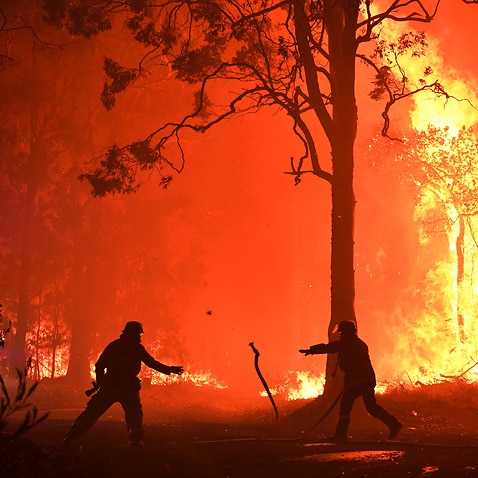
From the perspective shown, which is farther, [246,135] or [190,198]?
[246,135]

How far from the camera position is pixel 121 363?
11.0 meters

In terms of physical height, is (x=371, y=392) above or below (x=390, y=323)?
below

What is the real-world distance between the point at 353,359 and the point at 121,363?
3.47 m

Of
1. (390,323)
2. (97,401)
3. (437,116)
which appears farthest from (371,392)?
(390,323)

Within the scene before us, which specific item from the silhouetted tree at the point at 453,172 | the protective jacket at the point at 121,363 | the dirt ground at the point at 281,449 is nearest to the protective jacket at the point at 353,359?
the dirt ground at the point at 281,449

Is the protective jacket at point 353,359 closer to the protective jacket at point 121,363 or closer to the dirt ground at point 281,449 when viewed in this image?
the dirt ground at point 281,449

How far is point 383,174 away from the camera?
205ft

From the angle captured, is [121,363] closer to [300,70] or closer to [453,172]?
[300,70]

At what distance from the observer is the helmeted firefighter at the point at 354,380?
1145 centimetres

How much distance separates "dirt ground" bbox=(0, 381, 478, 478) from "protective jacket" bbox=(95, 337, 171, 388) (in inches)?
35.5

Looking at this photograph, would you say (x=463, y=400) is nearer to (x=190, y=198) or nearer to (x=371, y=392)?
(x=371, y=392)

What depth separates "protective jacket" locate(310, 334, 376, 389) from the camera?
11469mm

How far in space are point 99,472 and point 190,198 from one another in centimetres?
2970

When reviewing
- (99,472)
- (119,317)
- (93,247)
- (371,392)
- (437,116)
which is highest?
(437,116)
